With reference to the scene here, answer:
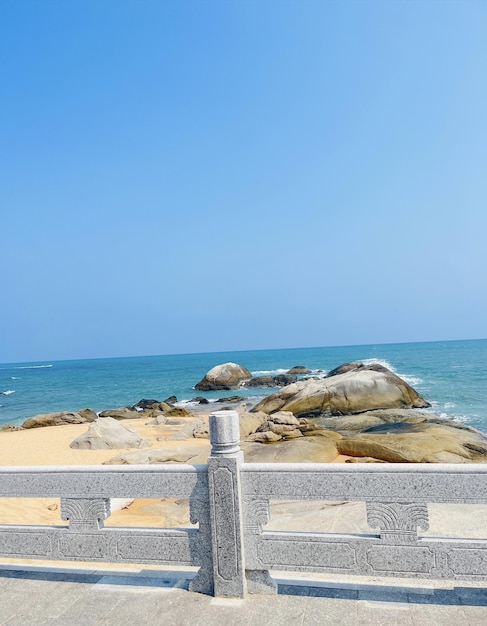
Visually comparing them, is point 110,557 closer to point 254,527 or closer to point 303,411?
point 254,527

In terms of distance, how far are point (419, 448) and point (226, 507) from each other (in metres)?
9.54

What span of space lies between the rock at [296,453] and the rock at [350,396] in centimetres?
1173

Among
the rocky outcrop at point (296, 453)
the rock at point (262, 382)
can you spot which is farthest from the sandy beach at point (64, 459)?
the rock at point (262, 382)

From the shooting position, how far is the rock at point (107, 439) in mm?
17328

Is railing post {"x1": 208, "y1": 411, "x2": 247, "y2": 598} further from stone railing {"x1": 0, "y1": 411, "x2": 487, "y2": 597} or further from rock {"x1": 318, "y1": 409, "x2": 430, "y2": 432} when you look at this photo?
rock {"x1": 318, "y1": 409, "x2": 430, "y2": 432}

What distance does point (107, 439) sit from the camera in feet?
57.1

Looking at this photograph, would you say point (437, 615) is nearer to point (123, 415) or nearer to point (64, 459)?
point (64, 459)

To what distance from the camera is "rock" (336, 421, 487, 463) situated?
1188 centimetres

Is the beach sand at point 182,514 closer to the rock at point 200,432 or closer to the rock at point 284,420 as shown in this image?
the rock at point 200,432

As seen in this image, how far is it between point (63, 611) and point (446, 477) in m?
3.59

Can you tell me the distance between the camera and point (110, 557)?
181 inches

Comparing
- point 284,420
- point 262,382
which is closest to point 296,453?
point 284,420

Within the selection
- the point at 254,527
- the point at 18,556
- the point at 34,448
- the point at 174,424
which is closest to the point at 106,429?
the point at 34,448

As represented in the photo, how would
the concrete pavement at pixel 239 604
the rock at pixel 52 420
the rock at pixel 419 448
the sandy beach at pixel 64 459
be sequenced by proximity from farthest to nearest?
1. the rock at pixel 52 420
2. the rock at pixel 419 448
3. the sandy beach at pixel 64 459
4. the concrete pavement at pixel 239 604
